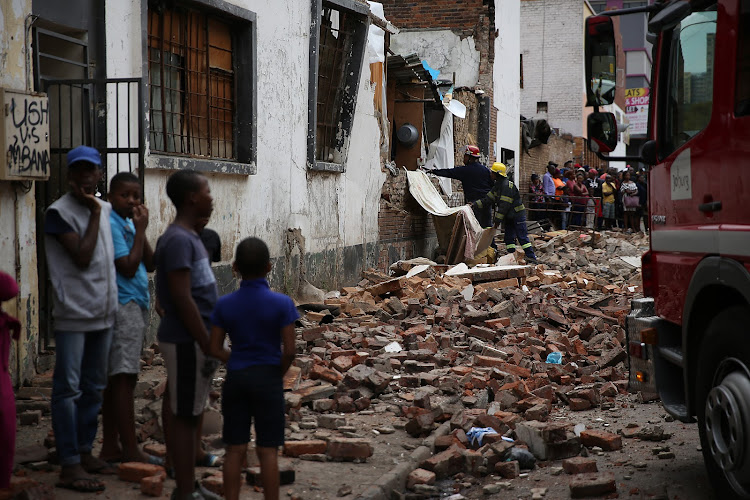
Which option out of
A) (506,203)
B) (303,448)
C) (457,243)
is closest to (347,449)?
(303,448)

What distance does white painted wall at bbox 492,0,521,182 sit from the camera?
72.9 ft

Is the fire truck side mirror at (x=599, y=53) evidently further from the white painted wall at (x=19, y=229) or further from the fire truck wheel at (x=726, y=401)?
the white painted wall at (x=19, y=229)

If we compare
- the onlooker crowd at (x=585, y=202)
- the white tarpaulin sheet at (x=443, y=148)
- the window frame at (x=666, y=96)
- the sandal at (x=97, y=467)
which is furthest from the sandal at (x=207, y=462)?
the onlooker crowd at (x=585, y=202)

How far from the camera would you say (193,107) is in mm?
8867

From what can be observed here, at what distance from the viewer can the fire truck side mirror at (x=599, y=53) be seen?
16.3 feet

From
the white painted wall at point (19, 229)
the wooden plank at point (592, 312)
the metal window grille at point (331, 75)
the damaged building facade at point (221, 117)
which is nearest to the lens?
the white painted wall at point (19, 229)

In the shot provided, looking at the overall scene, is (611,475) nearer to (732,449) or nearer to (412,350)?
(732,449)

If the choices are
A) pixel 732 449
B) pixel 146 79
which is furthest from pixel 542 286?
pixel 732 449

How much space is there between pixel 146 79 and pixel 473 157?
9623 mm

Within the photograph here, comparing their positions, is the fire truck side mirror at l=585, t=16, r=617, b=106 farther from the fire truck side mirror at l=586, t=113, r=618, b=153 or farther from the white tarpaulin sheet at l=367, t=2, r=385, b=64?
the white tarpaulin sheet at l=367, t=2, r=385, b=64

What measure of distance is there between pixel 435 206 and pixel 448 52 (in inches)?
313

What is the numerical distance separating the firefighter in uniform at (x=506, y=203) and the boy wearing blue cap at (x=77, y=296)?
38.4 feet

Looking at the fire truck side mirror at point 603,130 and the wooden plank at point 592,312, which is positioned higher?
the fire truck side mirror at point 603,130

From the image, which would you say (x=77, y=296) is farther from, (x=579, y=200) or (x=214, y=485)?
(x=579, y=200)
